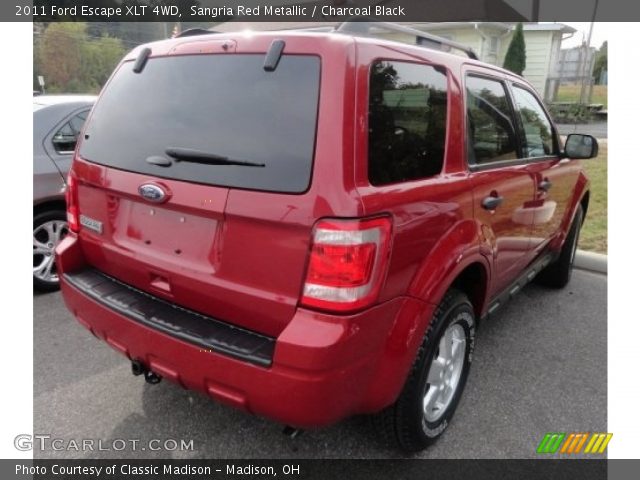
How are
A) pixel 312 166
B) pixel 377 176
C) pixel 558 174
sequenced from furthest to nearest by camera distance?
pixel 558 174 < pixel 377 176 < pixel 312 166

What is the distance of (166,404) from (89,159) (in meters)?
1.43

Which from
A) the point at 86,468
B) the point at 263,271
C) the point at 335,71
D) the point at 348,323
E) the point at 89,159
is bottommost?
the point at 86,468

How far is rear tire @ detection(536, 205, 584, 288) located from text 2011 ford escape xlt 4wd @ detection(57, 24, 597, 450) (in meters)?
2.36

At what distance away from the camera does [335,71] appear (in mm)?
1744

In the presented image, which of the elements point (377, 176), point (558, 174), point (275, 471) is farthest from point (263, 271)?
point (558, 174)

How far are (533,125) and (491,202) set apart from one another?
125 cm

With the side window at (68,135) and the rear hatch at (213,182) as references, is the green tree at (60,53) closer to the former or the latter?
the side window at (68,135)

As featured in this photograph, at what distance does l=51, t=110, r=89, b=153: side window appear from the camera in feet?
13.9

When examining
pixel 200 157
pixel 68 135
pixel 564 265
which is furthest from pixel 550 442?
pixel 68 135

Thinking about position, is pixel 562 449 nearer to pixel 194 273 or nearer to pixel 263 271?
pixel 263 271

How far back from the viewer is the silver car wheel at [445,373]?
95.9 inches

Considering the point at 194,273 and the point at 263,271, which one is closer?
the point at 263,271

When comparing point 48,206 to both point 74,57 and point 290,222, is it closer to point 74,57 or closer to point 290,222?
point 290,222

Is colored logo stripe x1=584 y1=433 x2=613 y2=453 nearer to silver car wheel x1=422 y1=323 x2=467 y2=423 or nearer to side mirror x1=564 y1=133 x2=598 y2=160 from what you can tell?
silver car wheel x1=422 y1=323 x2=467 y2=423
